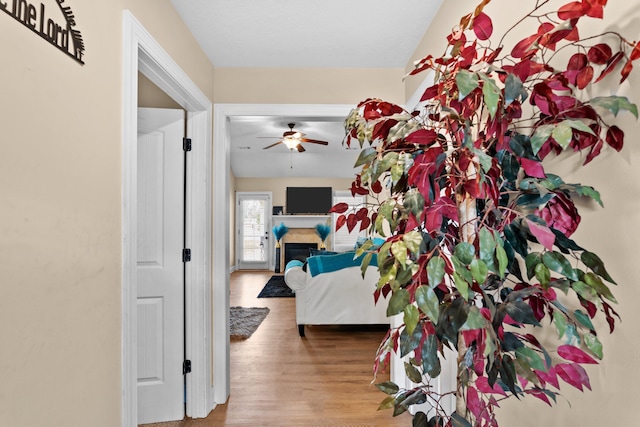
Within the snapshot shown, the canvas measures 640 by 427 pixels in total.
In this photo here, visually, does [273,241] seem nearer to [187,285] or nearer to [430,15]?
[187,285]

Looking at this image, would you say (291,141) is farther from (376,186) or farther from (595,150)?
(595,150)

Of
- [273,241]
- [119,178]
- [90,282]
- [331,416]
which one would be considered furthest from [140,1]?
[273,241]

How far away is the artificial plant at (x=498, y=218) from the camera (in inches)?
26.9

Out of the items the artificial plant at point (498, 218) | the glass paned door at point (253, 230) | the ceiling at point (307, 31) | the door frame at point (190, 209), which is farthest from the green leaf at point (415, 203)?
the glass paned door at point (253, 230)

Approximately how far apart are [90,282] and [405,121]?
1137 mm

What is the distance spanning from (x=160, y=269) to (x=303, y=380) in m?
1.47

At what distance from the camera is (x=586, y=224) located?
0.93 meters

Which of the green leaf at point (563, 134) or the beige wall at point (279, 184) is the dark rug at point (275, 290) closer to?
the beige wall at point (279, 184)

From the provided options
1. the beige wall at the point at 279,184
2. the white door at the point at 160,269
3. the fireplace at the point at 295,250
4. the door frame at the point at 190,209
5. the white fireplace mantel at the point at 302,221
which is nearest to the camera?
the door frame at the point at 190,209

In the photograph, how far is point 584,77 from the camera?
819mm

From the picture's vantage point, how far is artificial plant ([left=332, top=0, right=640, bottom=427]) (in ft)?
2.24

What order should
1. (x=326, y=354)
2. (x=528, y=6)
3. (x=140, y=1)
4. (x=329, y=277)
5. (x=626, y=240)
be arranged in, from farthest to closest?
(x=329, y=277) < (x=326, y=354) < (x=140, y=1) < (x=528, y=6) < (x=626, y=240)

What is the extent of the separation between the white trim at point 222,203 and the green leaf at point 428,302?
205cm

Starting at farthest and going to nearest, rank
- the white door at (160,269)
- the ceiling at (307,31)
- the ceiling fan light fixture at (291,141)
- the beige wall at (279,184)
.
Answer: the beige wall at (279,184)
the ceiling fan light fixture at (291,141)
the white door at (160,269)
the ceiling at (307,31)
